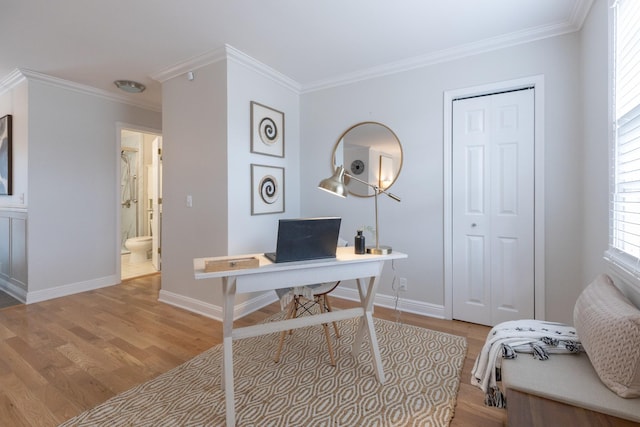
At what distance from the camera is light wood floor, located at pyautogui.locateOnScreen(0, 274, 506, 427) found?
164 centimetres

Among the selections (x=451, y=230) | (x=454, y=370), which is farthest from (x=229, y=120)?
(x=454, y=370)

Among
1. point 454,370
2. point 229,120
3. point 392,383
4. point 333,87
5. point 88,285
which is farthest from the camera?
point 88,285

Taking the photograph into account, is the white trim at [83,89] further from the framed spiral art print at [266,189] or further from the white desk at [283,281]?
the white desk at [283,281]

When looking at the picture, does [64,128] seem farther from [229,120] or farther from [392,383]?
[392,383]

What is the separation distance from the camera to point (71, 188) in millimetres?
3576

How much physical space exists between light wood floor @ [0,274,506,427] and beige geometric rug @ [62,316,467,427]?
122 mm

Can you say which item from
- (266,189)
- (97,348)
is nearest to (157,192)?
(266,189)

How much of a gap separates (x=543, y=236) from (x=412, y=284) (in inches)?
46.5

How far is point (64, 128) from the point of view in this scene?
3.51 metres

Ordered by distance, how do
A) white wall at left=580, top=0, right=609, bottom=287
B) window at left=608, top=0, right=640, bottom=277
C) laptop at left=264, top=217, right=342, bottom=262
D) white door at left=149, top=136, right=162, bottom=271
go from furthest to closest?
1. white door at left=149, top=136, right=162, bottom=271
2. white wall at left=580, top=0, right=609, bottom=287
3. laptop at left=264, top=217, right=342, bottom=262
4. window at left=608, top=0, right=640, bottom=277

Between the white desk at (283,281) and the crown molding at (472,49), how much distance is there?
2.04 metres

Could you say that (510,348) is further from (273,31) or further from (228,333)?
(273,31)

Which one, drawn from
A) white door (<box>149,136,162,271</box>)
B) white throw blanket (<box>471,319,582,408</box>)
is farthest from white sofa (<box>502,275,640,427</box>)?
white door (<box>149,136,162,271</box>)

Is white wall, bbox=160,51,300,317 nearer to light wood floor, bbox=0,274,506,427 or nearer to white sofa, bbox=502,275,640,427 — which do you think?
light wood floor, bbox=0,274,506,427
